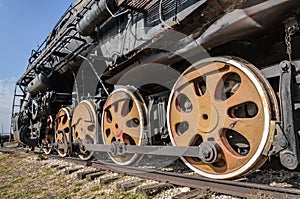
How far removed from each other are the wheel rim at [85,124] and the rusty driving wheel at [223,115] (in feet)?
7.52

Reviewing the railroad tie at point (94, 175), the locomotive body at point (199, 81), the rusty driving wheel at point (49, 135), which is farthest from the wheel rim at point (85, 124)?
the rusty driving wheel at point (49, 135)

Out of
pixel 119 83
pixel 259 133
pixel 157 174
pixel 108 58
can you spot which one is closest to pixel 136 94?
pixel 119 83

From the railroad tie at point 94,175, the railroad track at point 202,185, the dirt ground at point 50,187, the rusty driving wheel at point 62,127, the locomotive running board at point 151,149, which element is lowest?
the dirt ground at point 50,187

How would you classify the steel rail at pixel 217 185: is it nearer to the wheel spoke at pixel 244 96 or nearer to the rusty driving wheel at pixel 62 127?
the wheel spoke at pixel 244 96

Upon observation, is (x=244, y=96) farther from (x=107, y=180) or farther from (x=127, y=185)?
(x=107, y=180)

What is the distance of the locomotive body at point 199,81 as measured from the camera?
244 centimetres

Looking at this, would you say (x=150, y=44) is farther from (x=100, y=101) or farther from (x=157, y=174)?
(x=100, y=101)

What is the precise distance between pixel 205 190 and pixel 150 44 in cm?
171

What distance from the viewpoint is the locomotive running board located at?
3020 millimetres

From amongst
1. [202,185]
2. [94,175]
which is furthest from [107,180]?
[202,185]

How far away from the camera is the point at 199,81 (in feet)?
10.6

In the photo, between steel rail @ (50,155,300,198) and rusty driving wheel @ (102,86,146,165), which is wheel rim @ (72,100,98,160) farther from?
steel rail @ (50,155,300,198)

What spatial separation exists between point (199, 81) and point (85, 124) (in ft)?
9.88

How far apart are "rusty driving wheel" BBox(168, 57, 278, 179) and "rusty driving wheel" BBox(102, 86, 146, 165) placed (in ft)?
2.64
